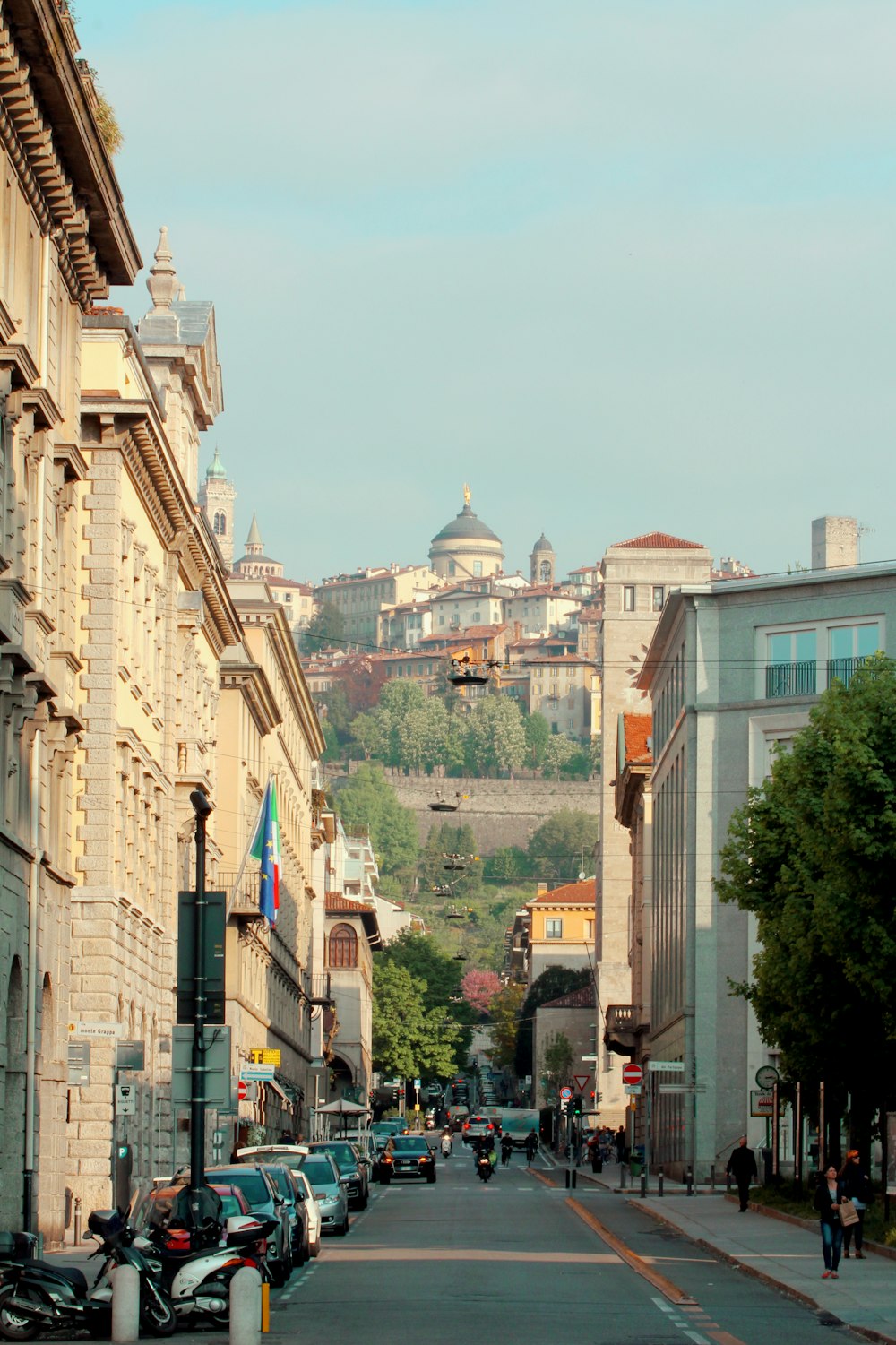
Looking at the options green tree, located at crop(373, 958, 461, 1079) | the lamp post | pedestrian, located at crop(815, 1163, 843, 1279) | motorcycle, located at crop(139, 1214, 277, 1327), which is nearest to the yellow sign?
pedestrian, located at crop(815, 1163, 843, 1279)

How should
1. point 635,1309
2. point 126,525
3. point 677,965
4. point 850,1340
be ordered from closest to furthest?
point 850,1340
point 635,1309
point 126,525
point 677,965

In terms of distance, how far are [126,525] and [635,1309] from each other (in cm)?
2193

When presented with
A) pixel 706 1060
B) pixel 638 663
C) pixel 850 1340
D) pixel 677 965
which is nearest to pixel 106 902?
pixel 850 1340

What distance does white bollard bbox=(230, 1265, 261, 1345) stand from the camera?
18.1 m

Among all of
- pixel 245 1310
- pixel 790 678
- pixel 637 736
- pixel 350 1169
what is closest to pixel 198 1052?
pixel 245 1310

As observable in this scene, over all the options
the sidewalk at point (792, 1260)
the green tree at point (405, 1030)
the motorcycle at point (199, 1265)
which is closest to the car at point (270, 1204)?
the motorcycle at point (199, 1265)

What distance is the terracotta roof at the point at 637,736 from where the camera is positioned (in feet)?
302

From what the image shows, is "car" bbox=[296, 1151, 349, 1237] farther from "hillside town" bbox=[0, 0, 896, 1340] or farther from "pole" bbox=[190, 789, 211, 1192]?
"pole" bbox=[190, 789, 211, 1192]

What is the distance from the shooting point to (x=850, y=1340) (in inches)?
795

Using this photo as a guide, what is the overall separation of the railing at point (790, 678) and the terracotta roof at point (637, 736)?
26358mm

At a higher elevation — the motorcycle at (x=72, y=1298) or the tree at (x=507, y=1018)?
the motorcycle at (x=72, y=1298)

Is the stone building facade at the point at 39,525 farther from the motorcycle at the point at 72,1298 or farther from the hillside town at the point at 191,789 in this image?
the motorcycle at the point at 72,1298

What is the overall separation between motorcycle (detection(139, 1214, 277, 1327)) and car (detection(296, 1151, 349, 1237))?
15346 millimetres

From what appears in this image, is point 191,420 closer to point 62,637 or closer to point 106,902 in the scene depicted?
point 106,902
